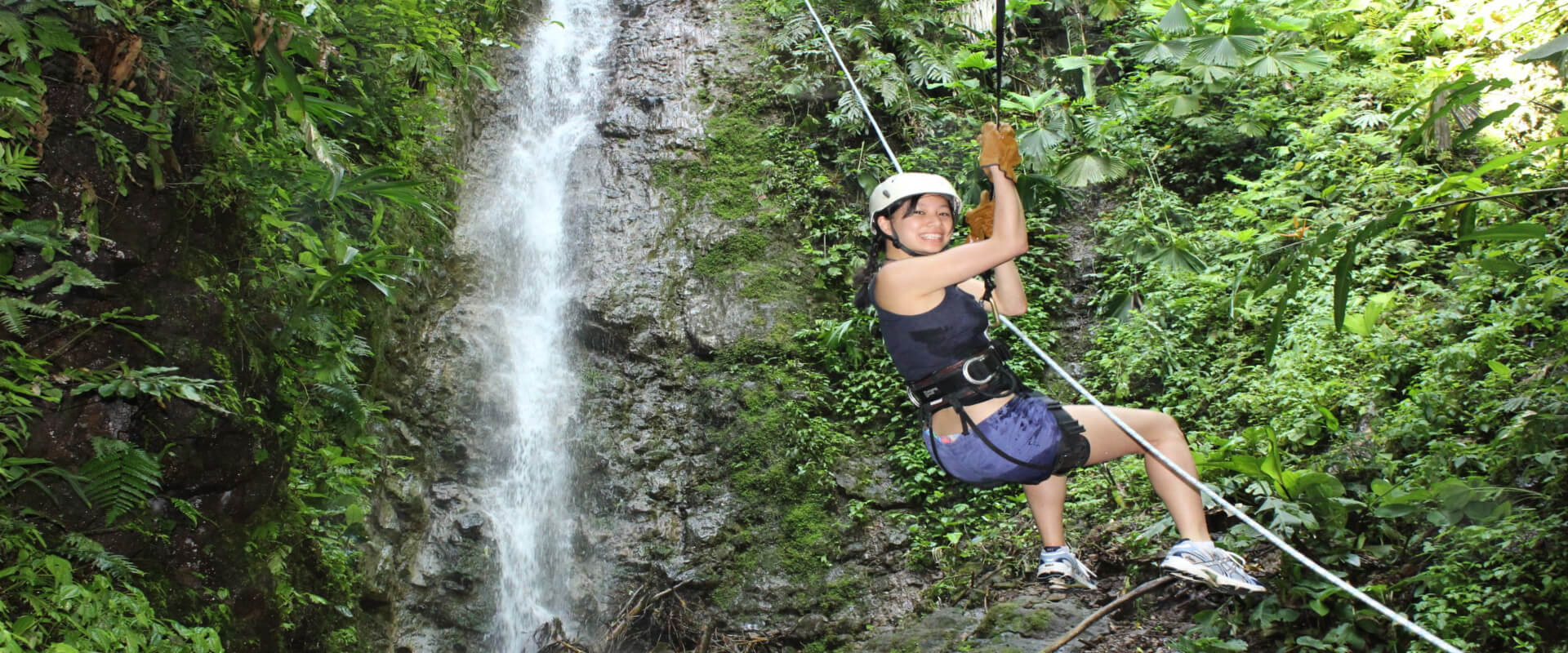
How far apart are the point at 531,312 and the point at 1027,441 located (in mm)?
5703

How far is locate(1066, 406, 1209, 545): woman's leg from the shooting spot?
329cm

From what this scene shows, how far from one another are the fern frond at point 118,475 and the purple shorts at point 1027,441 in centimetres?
336

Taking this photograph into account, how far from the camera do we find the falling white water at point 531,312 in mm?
6914

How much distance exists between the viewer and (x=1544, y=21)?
21.3ft

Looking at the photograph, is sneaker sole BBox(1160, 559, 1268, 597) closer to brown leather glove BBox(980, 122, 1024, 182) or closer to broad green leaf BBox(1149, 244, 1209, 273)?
brown leather glove BBox(980, 122, 1024, 182)

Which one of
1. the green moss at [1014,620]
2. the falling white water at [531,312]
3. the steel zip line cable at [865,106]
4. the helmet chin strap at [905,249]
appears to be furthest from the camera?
the falling white water at [531,312]

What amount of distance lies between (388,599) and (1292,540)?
18.2ft

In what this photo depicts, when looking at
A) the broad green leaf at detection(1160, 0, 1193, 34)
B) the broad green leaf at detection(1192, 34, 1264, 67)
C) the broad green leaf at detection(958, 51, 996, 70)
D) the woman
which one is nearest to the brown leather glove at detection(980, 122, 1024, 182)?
the woman

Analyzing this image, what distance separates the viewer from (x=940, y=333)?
126 inches

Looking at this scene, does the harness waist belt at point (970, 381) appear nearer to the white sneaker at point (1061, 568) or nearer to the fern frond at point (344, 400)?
the white sneaker at point (1061, 568)

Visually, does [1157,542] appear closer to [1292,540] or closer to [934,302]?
[1292,540]

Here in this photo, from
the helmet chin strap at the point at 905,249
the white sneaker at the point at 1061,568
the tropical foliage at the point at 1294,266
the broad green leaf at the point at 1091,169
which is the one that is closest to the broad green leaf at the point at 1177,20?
the tropical foliage at the point at 1294,266

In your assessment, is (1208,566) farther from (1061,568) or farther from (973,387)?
(973,387)

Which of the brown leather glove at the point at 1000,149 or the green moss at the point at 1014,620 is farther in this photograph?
the green moss at the point at 1014,620
